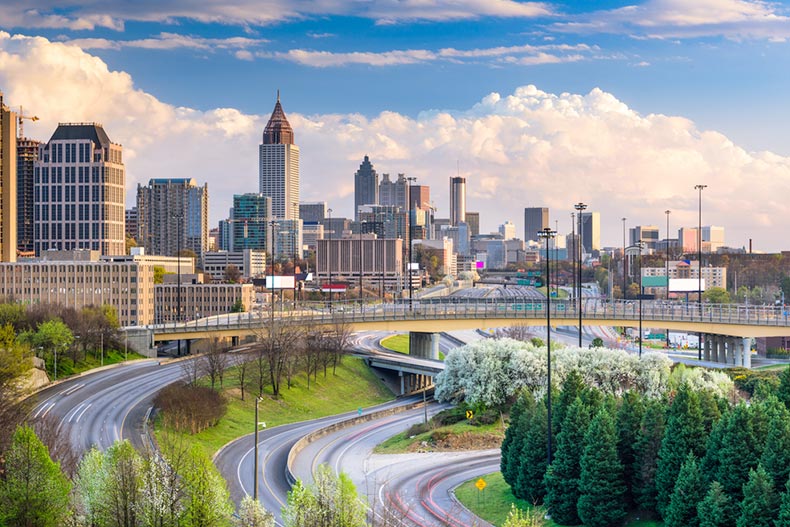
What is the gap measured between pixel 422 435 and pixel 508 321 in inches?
1706

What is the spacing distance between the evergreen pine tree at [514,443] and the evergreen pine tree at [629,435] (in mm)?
6507

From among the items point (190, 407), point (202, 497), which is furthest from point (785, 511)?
point (190, 407)

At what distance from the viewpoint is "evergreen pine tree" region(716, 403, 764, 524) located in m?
41.1

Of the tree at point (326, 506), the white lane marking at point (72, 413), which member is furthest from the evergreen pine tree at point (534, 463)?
the white lane marking at point (72, 413)

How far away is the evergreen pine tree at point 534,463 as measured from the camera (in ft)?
168

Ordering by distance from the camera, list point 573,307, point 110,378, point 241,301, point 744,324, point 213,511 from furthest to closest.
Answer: point 241,301 → point 573,307 → point 744,324 → point 110,378 → point 213,511

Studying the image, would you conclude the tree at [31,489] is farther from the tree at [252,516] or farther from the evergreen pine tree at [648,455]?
the evergreen pine tree at [648,455]

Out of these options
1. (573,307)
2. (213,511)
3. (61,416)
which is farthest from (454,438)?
(573,307)

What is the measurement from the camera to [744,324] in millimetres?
107875

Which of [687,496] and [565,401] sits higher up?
[565,401]

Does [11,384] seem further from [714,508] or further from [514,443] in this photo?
[714,508]

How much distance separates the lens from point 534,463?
5162 cm

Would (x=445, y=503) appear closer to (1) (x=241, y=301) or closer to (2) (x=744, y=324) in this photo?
(2) (x=744, y=324)

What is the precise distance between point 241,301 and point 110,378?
90.6 meters
